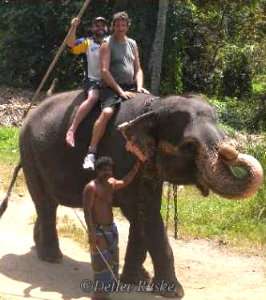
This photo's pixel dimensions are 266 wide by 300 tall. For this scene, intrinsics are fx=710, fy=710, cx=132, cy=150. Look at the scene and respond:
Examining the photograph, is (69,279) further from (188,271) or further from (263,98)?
(263,98)

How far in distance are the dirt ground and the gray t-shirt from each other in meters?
1.96

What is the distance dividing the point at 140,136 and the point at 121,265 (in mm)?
1844

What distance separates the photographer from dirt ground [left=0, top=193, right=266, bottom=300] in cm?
650

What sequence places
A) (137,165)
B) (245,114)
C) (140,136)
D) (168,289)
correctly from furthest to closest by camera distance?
(245,114)
(168,289)
(137,165)
(140,136)

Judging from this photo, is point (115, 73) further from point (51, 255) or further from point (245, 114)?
point (245, 114)

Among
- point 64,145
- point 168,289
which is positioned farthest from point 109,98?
point 168,289

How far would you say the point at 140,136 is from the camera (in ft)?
19.8

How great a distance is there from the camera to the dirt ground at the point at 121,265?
6.50 meters

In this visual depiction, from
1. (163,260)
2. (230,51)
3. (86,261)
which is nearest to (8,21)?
(230,51)

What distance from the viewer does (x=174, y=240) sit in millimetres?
8367

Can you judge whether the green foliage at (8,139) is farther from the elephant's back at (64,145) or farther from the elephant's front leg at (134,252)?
the elephant's front leg at (134,252)

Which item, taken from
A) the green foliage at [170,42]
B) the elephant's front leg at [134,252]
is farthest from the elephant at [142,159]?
the green foliage at [170,42]

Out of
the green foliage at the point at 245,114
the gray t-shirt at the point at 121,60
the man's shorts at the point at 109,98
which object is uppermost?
the gray t-shirt at the point at 121,60

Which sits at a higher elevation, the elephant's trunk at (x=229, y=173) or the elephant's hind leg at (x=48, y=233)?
the elephant's trunk at (x=229, y=173)
